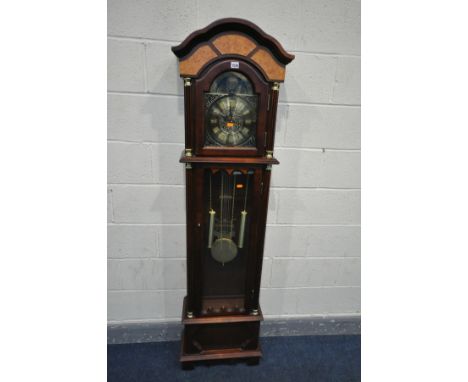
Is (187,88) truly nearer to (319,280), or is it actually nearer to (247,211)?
(247,211)

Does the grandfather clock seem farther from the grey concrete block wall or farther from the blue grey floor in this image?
the grey concrete block wall

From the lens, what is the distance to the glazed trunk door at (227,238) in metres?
1.31

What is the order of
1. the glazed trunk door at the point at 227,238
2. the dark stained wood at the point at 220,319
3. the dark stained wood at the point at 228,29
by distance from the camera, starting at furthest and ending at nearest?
the dark stained wood at the point at 220,319, the glazed trunk door at the point at 227,238, the dark stained wood at the point at 228,29

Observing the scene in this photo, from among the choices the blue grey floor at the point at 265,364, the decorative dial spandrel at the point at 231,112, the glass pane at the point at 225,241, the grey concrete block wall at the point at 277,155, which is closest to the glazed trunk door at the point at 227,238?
the glass pane at the point at 225,241

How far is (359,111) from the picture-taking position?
150 cm

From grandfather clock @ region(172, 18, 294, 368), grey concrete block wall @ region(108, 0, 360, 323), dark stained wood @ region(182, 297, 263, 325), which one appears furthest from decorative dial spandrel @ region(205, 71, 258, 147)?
dark stained wood @ region(182, 297, 263, 325)

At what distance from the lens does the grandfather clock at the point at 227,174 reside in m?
1.11

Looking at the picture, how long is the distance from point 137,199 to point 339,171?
111 centimetres

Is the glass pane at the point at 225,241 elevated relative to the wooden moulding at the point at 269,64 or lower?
lower

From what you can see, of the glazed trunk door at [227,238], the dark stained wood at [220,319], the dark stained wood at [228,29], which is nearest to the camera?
the dark stained wood at [228,29]

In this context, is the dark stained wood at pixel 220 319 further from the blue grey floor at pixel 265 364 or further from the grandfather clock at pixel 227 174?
the blue grey floor at pixel 265 364

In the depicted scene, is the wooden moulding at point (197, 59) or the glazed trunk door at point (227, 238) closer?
the wooden moulding at point (197, 59)

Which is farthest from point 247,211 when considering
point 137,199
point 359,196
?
point 359,196

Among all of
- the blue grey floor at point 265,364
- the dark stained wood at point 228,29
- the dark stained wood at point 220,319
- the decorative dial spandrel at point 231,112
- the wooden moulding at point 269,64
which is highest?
the dark stained wood at point 228,29
